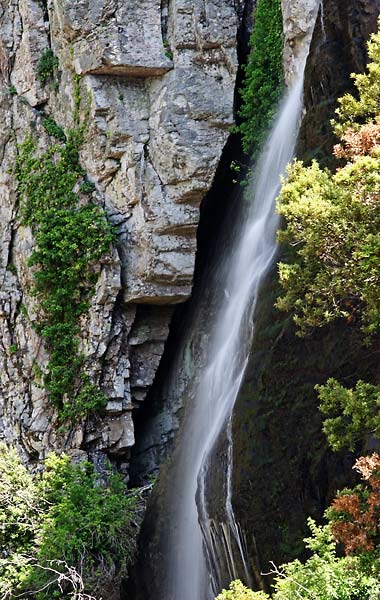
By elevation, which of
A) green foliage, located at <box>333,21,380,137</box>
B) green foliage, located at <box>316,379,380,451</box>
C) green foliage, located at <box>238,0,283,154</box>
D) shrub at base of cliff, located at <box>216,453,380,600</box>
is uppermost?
green foliage, located at <box>238,0,283,154</box>

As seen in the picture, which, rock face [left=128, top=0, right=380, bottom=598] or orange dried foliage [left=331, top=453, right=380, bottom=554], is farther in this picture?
rock face [left=128, top=0, right=380, bottom=598]

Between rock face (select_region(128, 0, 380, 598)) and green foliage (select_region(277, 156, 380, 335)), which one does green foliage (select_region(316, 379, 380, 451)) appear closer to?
green foliage (select_region(277, 156, 380, 335))

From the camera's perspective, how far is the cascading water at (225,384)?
10.6 meters

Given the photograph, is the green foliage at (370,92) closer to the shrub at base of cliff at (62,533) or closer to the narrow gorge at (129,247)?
the narrow gorge at (129,247)

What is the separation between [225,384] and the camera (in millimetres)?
12695

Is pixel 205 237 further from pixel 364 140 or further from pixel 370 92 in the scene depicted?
pixel 364 140

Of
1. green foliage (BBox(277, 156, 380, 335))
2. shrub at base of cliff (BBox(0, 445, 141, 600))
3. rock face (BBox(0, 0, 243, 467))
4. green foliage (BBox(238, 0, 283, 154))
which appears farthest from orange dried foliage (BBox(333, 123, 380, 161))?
rock face (BBox(0, 0, 243, 467))

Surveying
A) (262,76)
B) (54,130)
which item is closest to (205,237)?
(262,76)

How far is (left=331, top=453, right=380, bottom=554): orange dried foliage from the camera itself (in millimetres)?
7027

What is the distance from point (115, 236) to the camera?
59.3 feet

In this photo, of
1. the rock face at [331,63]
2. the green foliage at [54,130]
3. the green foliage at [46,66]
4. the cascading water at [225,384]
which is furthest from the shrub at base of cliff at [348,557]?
the green foliage at [46,66]

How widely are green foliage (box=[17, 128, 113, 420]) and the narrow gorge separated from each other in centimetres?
4

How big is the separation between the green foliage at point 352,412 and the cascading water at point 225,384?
7.50 ft

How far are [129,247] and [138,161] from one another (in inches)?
68.9
